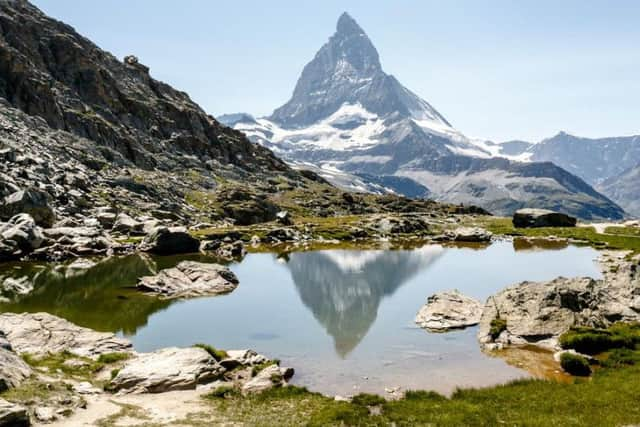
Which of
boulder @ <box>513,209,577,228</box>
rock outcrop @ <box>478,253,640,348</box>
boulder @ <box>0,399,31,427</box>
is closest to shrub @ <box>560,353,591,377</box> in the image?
rock outcrop @ <box>478,253,640,348</box>

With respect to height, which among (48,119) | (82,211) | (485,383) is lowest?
(485,383)

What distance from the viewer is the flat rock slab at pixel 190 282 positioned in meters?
62.2

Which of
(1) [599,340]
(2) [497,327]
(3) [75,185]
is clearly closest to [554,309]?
(2) [497,327]

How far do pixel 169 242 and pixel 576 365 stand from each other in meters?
80.3

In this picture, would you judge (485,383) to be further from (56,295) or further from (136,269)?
(136,269)

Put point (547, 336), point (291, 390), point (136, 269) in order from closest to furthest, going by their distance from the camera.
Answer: point (291, 390) → point (547, 336) → point (136, 269)

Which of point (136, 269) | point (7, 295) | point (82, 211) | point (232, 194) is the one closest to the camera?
point (7, 295)

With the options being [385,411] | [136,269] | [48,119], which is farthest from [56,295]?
[48,119]

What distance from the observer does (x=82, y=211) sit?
114 metres

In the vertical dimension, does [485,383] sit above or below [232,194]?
below

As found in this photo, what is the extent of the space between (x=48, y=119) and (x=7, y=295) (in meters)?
139

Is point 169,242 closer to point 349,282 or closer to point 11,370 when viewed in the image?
point 349,282

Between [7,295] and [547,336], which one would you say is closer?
[547,336]

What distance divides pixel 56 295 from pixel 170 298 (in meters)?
13.3
